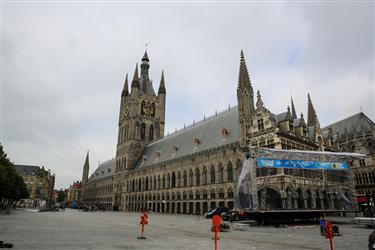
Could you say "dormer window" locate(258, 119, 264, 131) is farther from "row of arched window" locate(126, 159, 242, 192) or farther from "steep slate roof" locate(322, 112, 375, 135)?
"steep slate roof" locate(322, 112, 375, 135)

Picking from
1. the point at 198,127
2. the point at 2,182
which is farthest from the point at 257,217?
the point at 198,127

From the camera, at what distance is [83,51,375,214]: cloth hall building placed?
3694 centimetres

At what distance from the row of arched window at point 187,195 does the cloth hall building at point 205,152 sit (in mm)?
169

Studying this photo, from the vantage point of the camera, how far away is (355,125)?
216 feet

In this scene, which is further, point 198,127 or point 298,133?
point 198,127

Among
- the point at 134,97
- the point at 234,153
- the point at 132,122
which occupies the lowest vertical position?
the point at 234,153

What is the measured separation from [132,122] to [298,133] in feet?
169

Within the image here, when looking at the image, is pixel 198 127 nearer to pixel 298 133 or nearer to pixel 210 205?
pixel 210 205

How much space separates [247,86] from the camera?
46344 mm

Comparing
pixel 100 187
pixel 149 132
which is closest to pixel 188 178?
pixel 149 132

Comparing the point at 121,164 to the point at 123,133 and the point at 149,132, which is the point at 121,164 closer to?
the point at 123,133

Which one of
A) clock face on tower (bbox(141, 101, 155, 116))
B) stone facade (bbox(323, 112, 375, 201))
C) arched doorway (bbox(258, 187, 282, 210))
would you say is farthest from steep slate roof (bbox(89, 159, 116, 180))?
stone facade (bbox(323, 112, 375, 201))

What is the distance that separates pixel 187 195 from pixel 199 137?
41.8ft

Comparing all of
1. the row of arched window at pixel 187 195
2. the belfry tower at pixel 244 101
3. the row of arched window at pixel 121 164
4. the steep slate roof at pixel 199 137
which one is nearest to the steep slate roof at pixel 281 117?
the belfry tower at pixel 244 101
